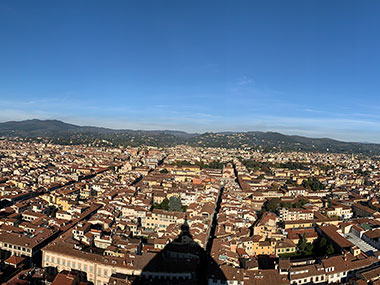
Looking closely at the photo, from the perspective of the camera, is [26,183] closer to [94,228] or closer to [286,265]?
[94,228]

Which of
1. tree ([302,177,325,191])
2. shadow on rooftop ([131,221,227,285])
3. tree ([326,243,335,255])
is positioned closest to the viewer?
shadow on rooftop ([131,221,227,285])

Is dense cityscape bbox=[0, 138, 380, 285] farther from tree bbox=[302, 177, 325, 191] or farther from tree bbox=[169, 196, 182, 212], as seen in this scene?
tree bbox=[302, 177, 325, 191]

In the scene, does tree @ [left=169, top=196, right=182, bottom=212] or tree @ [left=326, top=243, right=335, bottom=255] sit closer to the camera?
tree @ [left=326, top=243, right=335, bottom=255]

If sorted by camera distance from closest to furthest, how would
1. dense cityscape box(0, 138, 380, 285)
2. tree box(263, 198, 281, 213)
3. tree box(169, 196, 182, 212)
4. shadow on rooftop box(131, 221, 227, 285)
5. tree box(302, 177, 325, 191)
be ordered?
shadow on rooftop box(131, 221, 227, 285) < dense cityscape box(0, 138, 380, 285) < tree box(169, 196, 182, 212) < tree box(263, 198, 281, 213) < tree box(302, 177, 325, 191)

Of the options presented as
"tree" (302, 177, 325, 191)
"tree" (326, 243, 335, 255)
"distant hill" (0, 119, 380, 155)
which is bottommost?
"tree" (326, 243, 335, 255)

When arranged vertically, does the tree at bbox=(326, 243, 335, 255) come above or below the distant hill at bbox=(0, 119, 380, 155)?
below

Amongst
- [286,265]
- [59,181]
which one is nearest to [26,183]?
[59,181]

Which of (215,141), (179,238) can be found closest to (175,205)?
(179,238)

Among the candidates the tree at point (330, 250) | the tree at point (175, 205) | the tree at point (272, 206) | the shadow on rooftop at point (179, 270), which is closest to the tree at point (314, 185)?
the tree at point (272, 206)

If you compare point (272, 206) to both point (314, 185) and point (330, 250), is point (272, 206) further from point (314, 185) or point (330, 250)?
point (314, 185)

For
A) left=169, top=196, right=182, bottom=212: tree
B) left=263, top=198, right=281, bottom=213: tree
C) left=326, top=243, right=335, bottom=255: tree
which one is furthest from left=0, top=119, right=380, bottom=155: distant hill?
left=326, top=243, right=335, bottom=255: tree
